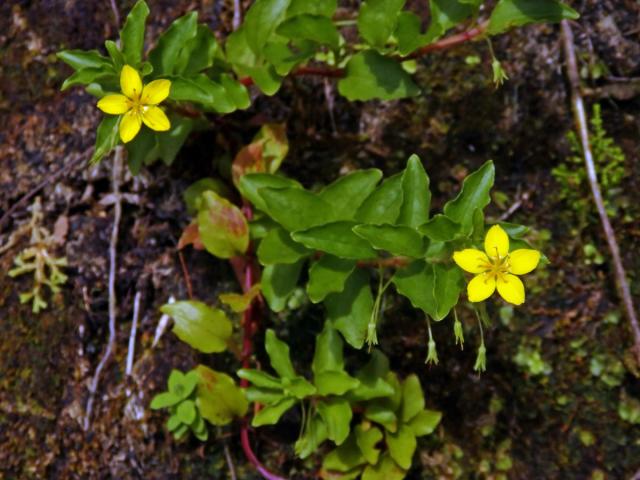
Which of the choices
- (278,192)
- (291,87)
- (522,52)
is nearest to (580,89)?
(522,52)

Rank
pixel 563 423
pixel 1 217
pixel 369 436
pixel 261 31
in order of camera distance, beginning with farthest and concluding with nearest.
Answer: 1. pixel 1 217
2. pixel 563 423
3. pixel 369 436
4. pixel 261 31

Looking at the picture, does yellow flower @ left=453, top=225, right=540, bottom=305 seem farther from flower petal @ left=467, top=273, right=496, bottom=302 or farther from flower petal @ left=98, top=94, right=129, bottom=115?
flower petal @ left=98, top=94, right=129, bottom=115

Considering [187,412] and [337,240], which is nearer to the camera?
[337,240]

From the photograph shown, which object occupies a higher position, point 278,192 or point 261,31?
point 261,31

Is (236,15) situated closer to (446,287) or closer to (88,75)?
(88,75)

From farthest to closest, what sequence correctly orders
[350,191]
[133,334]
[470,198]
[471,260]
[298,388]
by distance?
[133,334], [298,388], [350,191], [470,198], [471,260]

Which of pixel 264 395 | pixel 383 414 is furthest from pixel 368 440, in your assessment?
pixel 264 395

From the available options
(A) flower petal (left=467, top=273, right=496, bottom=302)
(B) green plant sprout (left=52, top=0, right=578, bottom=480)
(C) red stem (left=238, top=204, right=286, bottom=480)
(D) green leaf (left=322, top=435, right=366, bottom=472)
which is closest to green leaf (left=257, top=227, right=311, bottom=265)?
(B) green plant sprout (left=52, top=0, right=578, bottom=480)

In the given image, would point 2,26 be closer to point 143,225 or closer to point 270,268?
point 143,225
